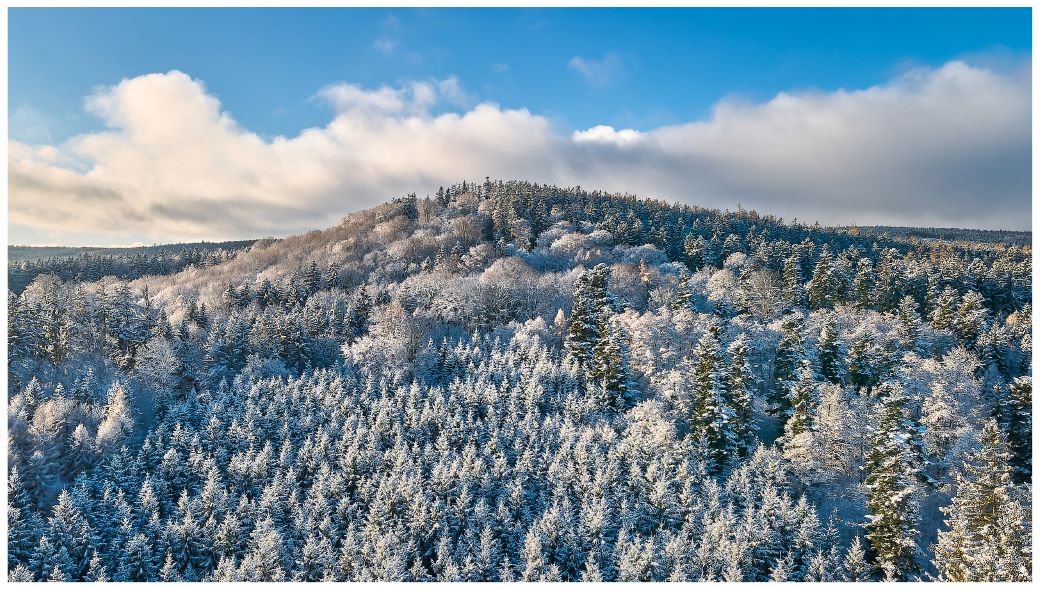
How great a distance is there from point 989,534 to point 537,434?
1528 inches

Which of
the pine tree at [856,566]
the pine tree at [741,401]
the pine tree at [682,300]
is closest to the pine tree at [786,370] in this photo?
the pine tree at [741,401]

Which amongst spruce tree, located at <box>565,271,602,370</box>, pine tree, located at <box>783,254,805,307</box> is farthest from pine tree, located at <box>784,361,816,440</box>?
pine tree, located at <box>783,254,805,307</box>

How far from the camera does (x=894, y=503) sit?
40969mm

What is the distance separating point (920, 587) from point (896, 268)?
9111 cm

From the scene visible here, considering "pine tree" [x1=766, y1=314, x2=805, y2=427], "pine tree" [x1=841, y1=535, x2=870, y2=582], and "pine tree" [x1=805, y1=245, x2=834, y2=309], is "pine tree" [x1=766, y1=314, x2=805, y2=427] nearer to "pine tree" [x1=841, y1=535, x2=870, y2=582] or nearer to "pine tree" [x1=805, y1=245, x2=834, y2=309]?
"pine tree" [x1=841, y1=535, x2=870, y2=582]

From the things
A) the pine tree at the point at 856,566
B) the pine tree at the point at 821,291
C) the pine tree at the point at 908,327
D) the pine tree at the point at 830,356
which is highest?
the pine tree at the point at 821,291

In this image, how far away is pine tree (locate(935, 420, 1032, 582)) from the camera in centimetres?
3027

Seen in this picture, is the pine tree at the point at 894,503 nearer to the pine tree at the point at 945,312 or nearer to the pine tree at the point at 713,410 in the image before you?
the pine tree at the point at 713,410

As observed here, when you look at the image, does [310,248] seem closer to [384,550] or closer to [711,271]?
[711,271]

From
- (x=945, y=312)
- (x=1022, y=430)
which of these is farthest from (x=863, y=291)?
(x=1022, y=430)

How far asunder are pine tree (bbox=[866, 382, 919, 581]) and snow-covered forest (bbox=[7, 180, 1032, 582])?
0.74 ft

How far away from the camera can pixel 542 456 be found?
55250 millimetres

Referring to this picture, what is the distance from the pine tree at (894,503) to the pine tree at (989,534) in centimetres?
303

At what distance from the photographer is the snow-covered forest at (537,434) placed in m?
43.1
